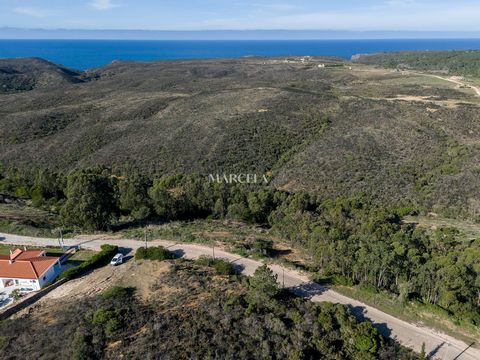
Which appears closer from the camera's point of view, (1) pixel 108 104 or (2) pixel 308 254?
(2) pixel 308 254

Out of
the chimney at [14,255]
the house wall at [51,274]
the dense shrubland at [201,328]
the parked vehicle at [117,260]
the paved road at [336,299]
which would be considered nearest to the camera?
the dense shrubland at [201,328]

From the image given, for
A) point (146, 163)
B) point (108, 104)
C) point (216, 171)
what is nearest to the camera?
point (216, 171)

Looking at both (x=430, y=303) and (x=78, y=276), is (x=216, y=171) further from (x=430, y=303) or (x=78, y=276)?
(x=430, y=303)

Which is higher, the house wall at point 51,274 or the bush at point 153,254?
the bush at point 153,254

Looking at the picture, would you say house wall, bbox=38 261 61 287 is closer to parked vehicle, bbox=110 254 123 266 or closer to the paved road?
parked vehicle, bbox=110 254 123 266

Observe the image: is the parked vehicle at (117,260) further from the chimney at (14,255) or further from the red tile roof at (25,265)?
the chimney at (14,255)

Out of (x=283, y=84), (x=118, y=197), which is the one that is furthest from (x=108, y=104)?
(x=118, y=197)

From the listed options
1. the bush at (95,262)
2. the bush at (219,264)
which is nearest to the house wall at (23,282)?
the bush at (95,262)
